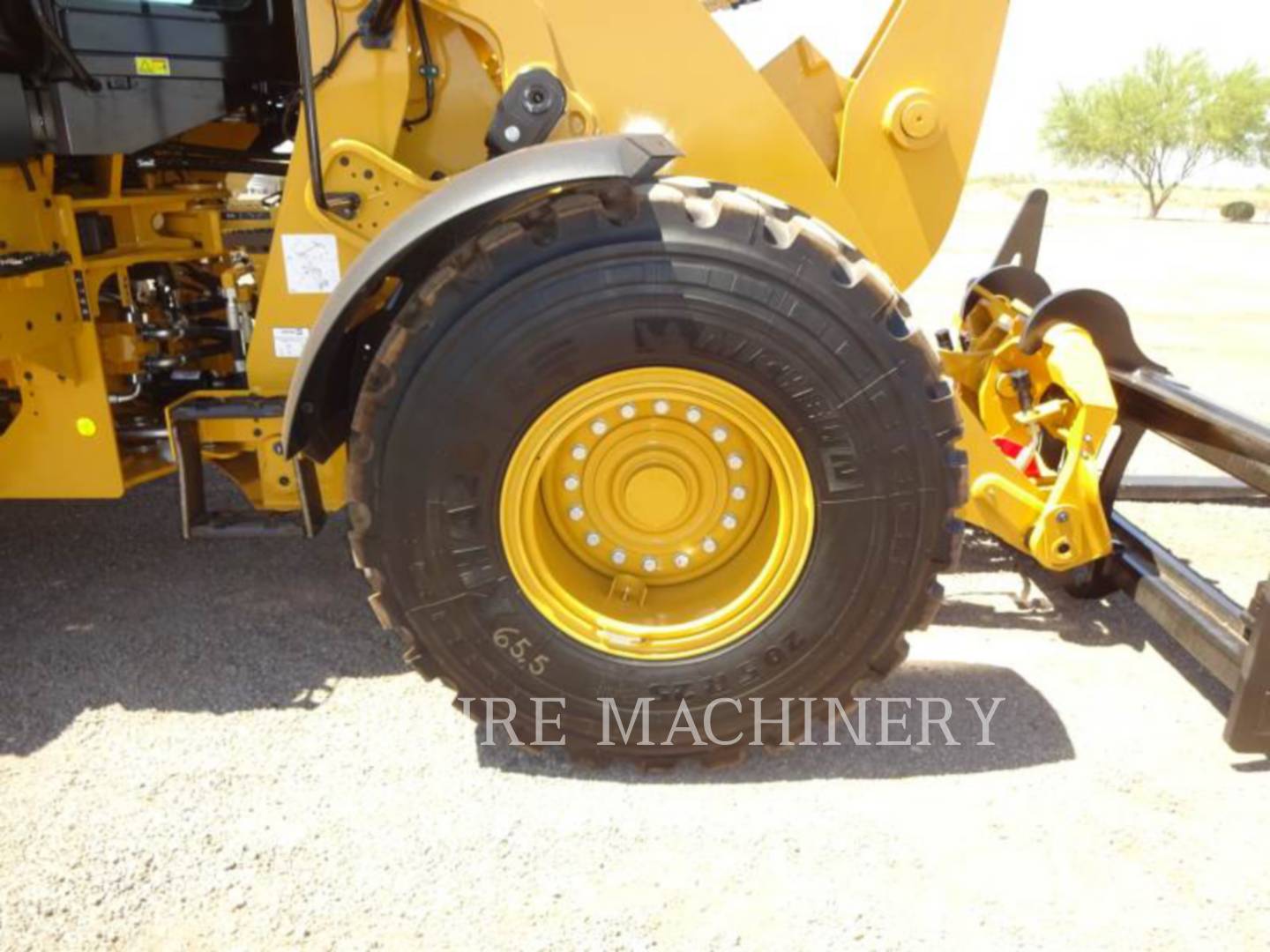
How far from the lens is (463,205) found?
2291mm

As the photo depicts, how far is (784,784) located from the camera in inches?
101

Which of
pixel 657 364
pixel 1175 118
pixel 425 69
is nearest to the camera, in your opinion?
pixel 657 364

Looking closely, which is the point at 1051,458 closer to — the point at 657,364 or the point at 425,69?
the point at 657,364

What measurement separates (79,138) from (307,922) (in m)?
2.30

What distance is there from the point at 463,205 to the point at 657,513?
91 cm

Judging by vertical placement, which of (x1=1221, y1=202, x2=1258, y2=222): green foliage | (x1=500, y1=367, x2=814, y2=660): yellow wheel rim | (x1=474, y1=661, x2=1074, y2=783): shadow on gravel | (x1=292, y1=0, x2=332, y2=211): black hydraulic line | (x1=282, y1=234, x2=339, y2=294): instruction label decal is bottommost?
(x1=1221, y1=202, x2=1258, y2=222): green foliage

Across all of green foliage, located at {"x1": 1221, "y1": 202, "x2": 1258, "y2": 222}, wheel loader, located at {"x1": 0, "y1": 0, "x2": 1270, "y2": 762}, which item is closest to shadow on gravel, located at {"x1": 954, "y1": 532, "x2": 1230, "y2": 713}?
wheel loader, located at {"x1": 0, "y1": 0, "x2": 1270, "y2": 762}

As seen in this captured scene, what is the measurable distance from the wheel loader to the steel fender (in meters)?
0.01

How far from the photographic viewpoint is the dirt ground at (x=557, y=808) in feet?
7.04

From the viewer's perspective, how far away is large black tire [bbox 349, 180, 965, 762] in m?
2.33

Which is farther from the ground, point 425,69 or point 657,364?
point 425,69

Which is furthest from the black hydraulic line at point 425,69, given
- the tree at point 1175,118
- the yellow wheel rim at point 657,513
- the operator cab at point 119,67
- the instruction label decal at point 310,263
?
the tree at point 1175,118

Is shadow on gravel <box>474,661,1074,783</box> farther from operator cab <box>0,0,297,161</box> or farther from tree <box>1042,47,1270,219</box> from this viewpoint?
tree <box>1042,47,1270,219</box>

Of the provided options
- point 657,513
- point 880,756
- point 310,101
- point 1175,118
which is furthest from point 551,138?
point 1175,118
